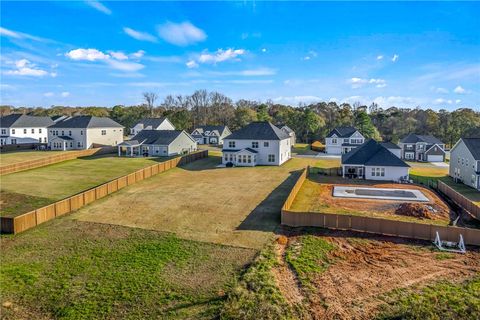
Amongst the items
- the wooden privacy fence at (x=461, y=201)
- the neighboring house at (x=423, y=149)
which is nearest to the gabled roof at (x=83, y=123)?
the wooden privacy fence at (x=461, y=201)

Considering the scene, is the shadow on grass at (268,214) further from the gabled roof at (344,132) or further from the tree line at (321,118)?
the tree line at (321,118)

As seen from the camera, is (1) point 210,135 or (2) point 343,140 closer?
(2) point 343,140

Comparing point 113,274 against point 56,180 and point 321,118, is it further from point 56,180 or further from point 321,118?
point 321,118

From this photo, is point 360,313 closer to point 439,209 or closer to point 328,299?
point 328,299

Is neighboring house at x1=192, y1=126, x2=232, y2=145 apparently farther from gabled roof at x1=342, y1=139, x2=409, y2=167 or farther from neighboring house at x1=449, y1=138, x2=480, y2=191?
neighboring house at x1=449, y1=138, x2=480, y2=191

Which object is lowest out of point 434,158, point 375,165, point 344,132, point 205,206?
point 205,206

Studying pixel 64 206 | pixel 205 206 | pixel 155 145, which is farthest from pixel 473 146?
pixel 155 145
